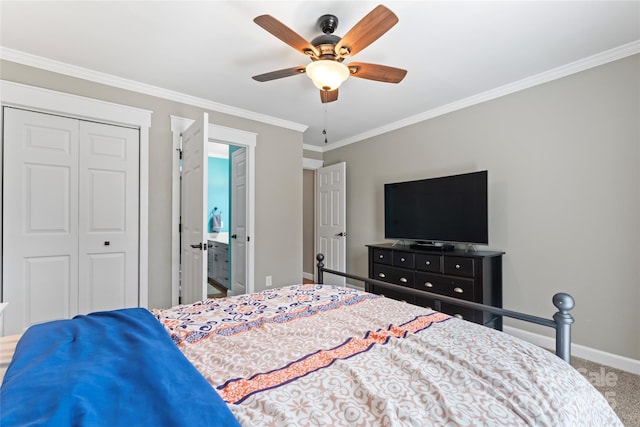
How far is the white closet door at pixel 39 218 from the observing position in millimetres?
2408

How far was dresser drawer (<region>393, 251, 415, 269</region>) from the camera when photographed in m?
3.23

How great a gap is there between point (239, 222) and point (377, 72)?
273 cm

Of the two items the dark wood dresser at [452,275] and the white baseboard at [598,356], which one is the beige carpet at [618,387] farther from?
the dark wood dresser at [452,275]

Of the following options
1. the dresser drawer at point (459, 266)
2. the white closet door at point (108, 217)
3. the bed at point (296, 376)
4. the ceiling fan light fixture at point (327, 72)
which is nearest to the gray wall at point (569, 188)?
the dresser drawer at point (459, 266)

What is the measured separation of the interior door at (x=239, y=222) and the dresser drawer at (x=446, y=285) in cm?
211

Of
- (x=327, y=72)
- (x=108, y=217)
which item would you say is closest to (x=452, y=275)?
(x=327, y=72)

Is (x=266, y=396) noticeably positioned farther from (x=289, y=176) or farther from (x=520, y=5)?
(x=289, y=176)

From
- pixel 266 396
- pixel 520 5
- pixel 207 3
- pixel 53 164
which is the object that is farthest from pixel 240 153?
pixel 266 396

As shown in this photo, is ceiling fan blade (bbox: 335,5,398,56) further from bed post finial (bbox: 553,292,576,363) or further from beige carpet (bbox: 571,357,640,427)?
beige carpet (bbox: 571,357,640,427)

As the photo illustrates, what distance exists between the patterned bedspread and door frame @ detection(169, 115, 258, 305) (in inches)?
70.7

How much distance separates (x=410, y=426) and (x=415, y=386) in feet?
0.57

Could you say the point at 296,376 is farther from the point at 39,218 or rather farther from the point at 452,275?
the point at 39,218

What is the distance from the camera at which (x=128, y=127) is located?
293 cm

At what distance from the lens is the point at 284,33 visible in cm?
169
